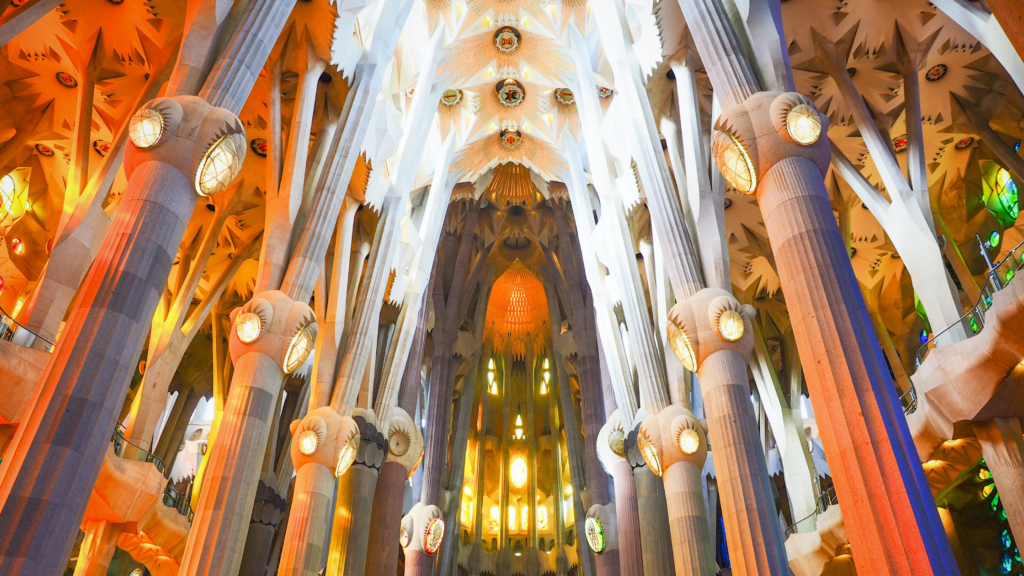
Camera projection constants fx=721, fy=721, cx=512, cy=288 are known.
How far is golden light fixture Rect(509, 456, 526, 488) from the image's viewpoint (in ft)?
101

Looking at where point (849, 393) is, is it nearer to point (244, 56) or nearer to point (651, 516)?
point (244, 56)

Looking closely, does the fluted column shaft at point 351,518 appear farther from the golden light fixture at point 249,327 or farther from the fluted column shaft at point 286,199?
the golden light fixture at point 249,327

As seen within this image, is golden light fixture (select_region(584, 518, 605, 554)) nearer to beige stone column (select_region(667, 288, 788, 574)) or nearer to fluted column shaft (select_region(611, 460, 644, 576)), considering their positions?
fluted column shaft (select_region(611, 460, 644, 576))

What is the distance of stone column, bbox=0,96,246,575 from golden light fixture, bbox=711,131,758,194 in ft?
18.2

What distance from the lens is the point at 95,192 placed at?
12141 mm

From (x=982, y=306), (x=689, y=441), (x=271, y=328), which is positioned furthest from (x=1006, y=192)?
(x=271, y=328)

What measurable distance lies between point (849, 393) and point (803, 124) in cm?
302

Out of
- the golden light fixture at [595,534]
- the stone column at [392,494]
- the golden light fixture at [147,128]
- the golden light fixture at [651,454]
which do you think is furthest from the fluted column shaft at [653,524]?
the golden light fixture at [147,128]

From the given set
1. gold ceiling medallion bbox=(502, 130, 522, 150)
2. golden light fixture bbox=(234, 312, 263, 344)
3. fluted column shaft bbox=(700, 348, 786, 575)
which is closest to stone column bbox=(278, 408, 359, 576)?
golden light fixture bbox=(234, 312, 263, 344)

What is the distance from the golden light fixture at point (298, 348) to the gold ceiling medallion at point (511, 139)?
48.0ft

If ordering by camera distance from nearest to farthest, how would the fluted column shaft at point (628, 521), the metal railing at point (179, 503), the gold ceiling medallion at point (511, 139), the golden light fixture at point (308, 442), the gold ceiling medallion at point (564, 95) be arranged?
the golden light fixture at point (308, 442)
the metal railing at point (179, 503)
the fluted column shaft at point (628, 521)
the gold ceiling medallion at point (564, 95)
the gold ceiling medallion at point (511, 139)

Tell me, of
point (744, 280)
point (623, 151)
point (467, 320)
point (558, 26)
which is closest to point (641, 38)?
point (623, 151)

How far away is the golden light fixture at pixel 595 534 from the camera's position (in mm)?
21484

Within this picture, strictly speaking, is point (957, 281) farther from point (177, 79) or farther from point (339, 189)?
point (177, 79)
